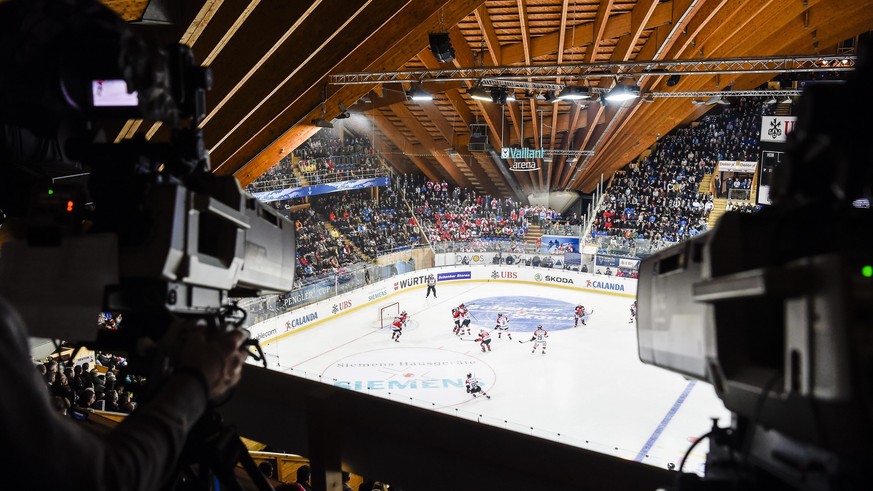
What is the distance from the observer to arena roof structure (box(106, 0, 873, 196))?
662 cm

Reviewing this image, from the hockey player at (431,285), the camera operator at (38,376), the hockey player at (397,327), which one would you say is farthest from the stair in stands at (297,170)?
the camera operator at (38,376)

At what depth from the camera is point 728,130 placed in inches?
998

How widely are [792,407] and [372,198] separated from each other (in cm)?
2630

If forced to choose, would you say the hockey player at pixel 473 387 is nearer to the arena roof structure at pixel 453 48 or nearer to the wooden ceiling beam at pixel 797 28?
the arena roof structure at pixel 453 48

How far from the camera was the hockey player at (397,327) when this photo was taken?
1477 centimetres

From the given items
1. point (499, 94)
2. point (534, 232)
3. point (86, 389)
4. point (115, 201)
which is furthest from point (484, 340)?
point (534, 232)

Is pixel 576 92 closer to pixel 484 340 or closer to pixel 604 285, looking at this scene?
pixel 484 340

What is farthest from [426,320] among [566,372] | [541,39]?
[541,39]

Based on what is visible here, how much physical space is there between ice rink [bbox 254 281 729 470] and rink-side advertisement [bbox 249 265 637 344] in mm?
222

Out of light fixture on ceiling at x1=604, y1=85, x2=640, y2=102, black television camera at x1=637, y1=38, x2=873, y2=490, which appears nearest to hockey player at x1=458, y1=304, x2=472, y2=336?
light fixture on ceiling at x1=604, y1=85, x2=640, y2=102

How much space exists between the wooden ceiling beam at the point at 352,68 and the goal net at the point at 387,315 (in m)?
6.44

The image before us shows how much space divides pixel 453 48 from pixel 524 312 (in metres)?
9.52

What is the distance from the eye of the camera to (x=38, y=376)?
102cm

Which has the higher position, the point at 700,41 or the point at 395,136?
the point at 700,41
